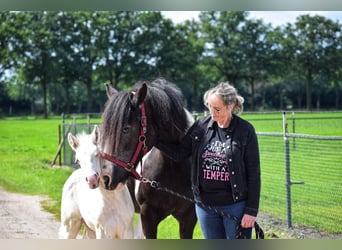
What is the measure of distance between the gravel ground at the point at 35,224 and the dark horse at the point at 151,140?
1.44 metres

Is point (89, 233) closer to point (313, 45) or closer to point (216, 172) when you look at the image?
point (216, 172)

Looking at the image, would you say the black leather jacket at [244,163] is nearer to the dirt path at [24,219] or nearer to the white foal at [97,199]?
the white foal at [97,199]

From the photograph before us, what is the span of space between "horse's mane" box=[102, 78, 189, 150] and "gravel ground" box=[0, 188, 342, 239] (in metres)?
1.72

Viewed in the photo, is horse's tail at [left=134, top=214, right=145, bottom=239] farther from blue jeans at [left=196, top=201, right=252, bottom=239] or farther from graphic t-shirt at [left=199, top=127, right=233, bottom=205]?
graphic t-shirt at [left=199, top=127, right=233, bottom=205]

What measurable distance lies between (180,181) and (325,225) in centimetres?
187

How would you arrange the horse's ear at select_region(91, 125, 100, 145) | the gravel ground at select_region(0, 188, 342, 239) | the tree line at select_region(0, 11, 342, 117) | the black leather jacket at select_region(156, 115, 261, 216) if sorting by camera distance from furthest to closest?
1. the tree line at select_region(0, 11, 342, 117)
2. the gravel ground at select_region(0, 188, 342, 239)
3. the horse's ear at select_region(91, 125, 100, 145)
4. the black leather jacket at select_region(156, 115, 261, 216)

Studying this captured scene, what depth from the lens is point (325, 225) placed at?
4.11m

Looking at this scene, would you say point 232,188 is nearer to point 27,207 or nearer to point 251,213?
point 251,213

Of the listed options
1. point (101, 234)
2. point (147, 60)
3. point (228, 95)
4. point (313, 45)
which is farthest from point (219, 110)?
point (147, 60)

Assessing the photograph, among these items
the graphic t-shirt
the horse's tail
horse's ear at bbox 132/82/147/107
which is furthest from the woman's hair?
the horse's tail

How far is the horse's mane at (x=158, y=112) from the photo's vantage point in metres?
2.48

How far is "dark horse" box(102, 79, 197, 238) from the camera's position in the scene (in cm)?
248

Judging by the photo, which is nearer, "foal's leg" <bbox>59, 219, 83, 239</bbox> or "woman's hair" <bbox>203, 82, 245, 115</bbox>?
"woman's hair" <bbox>203, 82, 245, 115</bbox>

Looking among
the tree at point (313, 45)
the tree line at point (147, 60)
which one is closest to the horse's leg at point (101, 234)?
Answer: the tree line at point (147, 60)
